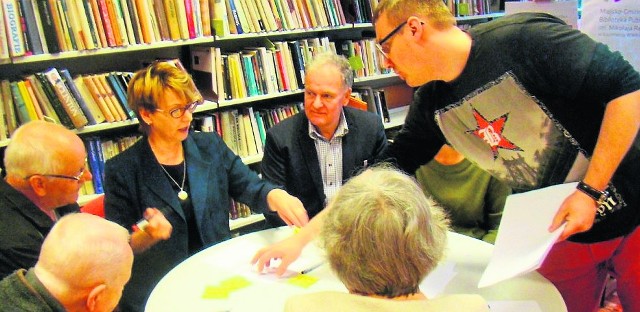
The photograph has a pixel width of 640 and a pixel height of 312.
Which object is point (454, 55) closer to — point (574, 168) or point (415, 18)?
point (415, 18)

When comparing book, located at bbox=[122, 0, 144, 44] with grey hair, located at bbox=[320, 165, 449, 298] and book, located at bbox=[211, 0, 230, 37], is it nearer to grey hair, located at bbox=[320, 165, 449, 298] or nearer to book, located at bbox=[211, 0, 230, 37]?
book, located at bbox=[211, 0, 230, 37]

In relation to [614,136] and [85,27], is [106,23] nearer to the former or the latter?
[85,27]

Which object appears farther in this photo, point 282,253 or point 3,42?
point 3,42

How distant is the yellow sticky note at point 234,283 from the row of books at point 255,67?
1770 millimetres

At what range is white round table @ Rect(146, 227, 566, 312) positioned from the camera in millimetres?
1430

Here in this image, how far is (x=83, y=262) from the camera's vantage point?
1128mm

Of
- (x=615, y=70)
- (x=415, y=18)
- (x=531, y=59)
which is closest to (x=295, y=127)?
(x=415, y=18)

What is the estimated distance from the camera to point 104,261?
116cm

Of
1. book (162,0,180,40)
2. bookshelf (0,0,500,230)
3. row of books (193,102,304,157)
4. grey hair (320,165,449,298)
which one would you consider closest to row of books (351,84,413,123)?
bookshelf (0,0,500,230)

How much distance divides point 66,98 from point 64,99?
11mm

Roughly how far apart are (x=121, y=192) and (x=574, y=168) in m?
1.54

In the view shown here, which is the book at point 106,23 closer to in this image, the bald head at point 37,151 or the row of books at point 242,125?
the row of books at point 242,125

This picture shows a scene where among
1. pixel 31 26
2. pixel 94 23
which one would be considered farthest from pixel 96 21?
pixel 31 26

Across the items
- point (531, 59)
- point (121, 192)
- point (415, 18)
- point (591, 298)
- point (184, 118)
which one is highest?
point (415, 18)
